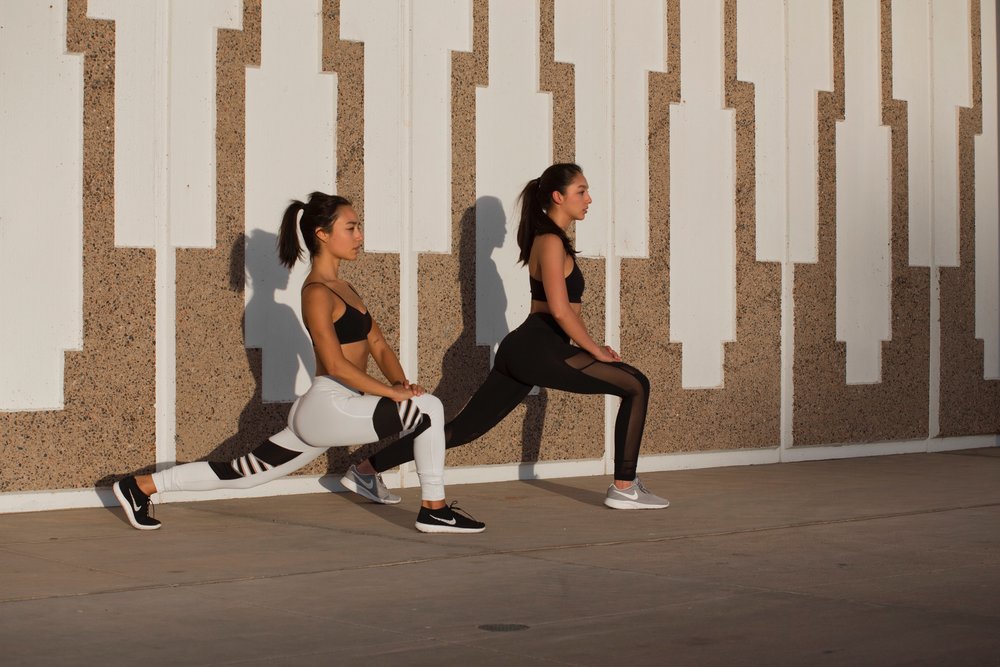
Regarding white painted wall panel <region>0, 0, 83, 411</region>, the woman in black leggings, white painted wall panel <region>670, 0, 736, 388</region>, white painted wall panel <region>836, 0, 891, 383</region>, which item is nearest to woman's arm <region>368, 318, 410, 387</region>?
the woman in black leggings

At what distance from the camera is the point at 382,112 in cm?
855

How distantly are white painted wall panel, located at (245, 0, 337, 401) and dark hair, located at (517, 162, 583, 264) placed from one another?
127 cm

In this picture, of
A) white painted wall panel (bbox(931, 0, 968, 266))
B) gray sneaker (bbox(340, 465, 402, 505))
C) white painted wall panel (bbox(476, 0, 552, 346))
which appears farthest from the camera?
white painted wall panel (bbox(931, 0, 968, 266))

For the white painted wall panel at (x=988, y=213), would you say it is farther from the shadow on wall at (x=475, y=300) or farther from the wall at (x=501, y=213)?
the shadow on wall at (x=475, y=300)

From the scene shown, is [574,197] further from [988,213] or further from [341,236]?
[988,213]

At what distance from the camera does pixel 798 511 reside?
7645mm

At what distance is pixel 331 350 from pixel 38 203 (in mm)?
1775

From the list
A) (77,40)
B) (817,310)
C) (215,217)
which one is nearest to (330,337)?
(215,217)

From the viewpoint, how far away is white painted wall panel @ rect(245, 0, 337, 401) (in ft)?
26.5

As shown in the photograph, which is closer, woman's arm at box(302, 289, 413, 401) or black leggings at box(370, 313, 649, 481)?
woman's arm at box(302, 289, 413, 401)

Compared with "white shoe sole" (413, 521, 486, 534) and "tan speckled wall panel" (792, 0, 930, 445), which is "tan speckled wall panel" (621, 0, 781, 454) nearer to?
"tan speckled wall panel" (792, 0, 930, 445)

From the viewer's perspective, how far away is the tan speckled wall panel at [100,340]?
7.47 metres

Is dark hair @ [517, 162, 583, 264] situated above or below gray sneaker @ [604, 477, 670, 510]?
above

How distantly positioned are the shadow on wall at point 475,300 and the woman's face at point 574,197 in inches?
52.5
